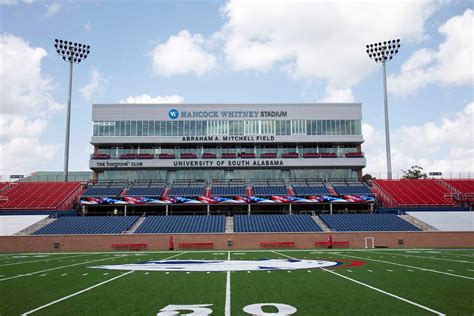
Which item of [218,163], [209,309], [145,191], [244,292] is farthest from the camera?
[218,163]

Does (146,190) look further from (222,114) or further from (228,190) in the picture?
(222,114)

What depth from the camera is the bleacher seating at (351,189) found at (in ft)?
158

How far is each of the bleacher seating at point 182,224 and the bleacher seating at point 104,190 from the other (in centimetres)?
674

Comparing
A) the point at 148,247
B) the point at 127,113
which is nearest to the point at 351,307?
the point at 148,247

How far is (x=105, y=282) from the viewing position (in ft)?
44.5

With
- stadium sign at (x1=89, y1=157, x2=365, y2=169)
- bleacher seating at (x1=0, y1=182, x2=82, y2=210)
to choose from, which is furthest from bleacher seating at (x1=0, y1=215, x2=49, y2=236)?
stadium sign at (x1=89, y1=157, x2=365, y2=169)

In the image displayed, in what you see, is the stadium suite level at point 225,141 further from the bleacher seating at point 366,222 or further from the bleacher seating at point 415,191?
the bleacher seating at point 366,222

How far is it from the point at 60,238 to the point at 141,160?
16.8 m

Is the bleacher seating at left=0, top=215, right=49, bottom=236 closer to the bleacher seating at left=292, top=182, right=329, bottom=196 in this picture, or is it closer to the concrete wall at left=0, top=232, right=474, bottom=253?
the concrete wall at left=0, top=232, right=474, bottom=253

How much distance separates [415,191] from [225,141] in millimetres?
23532

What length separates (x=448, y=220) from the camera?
42.2 meters

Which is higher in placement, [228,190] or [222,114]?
[222,114]

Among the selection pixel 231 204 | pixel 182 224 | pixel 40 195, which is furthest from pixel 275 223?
pixel 40 195

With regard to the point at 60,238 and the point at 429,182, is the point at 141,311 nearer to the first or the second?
the point at 60,238
